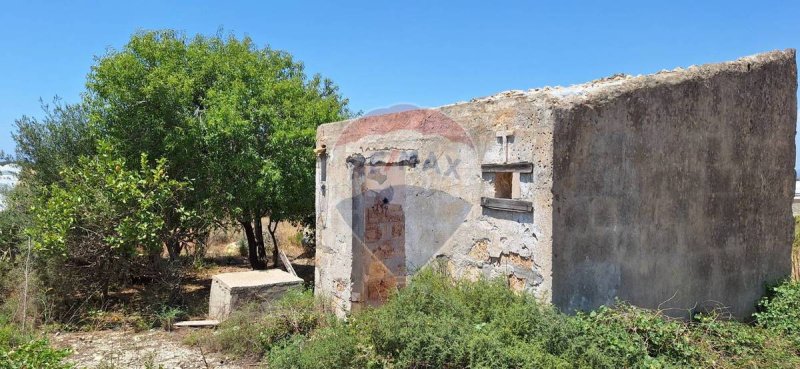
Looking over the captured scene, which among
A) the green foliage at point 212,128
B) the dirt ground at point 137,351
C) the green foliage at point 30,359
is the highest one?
the green foliage at point 212,128

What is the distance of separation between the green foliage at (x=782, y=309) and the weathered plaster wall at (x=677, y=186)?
14 centimetres

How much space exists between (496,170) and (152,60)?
738 centimetres

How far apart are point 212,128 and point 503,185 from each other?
5.91 meters

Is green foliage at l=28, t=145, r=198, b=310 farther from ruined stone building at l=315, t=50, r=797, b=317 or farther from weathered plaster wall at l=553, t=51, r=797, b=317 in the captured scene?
weathered plaster wall at l=553, t=51, r=797, b=317

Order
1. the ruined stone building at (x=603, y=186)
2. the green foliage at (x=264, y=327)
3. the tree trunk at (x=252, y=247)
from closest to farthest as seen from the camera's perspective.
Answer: the ruined stone building at (x=603, y=186), the green foliage at (x=264, y=327), the tree trunk at (x=252, y=247)

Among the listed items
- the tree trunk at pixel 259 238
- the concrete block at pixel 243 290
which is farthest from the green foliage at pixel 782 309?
the tree trunk at pixel 259 238

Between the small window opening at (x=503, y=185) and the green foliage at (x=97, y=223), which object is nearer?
the small window opening at (x=503, y=185)

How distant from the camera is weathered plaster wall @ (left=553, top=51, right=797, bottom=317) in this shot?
180 inches

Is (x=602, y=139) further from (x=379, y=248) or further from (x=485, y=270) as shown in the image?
(x=379, y=248)

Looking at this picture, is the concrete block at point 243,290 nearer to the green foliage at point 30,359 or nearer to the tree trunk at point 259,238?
the tree trunk at point 259,238

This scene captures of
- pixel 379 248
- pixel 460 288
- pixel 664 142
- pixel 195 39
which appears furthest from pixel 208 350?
pixel 195 39

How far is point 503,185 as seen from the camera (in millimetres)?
5066

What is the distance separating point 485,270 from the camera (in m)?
5.12

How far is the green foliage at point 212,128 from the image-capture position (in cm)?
895
